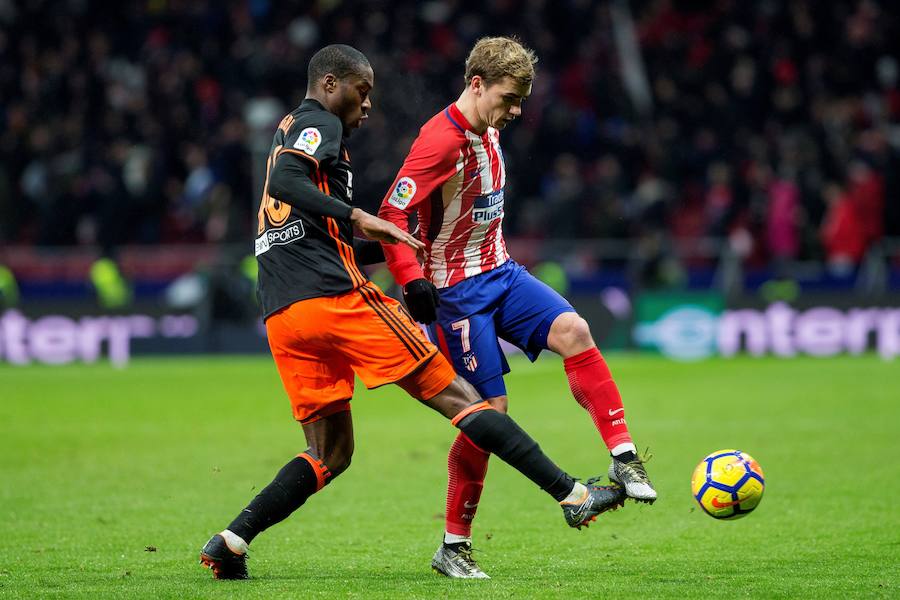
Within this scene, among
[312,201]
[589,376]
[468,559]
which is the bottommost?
[468,559]

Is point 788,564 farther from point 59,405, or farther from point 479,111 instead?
point 59,405

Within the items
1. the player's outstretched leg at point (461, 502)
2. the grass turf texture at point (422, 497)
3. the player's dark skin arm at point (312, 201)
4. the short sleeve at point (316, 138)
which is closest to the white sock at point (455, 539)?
the player's outstretched leg at point (461, 502)

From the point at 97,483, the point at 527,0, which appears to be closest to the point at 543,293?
the point at 97,483

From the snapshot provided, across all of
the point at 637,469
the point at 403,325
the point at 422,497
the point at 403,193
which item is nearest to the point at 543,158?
the point at 422,497

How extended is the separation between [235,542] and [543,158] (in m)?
16.2

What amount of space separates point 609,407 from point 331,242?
1.37 metres

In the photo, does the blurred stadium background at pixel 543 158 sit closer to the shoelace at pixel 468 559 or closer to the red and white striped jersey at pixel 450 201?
the red and white striped jersey at pixel 450 201

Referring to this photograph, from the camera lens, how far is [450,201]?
5.98 metres

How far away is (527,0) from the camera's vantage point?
2330 centimetres

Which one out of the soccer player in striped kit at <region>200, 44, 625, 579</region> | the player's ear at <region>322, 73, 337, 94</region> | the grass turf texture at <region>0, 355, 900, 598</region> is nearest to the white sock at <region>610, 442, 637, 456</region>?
the soccer player in striped kit at <region>200, 44, 625, 579</region>

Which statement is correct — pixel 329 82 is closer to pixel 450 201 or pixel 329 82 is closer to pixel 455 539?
pixel 450 201

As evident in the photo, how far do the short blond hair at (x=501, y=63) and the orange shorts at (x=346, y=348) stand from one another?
3.36 ft

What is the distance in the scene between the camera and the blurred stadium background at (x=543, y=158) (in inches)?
726

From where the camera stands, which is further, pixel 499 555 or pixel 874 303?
pixel 874 303
